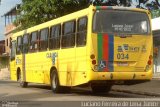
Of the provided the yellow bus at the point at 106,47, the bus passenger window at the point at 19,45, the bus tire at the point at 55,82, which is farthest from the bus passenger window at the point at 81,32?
the bus passenger window at the point at 19,45

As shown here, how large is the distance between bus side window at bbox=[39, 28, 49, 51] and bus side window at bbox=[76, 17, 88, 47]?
12.4 feet

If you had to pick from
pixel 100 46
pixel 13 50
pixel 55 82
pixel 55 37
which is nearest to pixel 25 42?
pixel 13 50

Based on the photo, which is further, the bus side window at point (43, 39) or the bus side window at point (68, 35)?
the bus side window at point (43, 39)

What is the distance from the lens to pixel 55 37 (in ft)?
71.8

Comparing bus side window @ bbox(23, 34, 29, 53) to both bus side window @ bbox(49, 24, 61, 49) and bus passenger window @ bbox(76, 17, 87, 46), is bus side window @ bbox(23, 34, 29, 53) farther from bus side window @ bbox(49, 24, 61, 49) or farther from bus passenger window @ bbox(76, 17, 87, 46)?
bus passenger window @ bbox(76, 17, 87, 46)

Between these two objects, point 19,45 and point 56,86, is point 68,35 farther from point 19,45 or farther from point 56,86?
point 19,45

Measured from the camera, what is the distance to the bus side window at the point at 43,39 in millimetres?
23125

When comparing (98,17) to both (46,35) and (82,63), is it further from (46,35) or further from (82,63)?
(46,35)

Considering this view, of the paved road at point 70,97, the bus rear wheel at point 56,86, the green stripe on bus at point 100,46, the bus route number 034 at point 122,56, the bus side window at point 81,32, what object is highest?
the bus side window at point 81,32

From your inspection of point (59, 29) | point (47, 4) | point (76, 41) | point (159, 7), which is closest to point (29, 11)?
point (47, 4)

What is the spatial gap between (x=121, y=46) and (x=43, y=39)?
5642 mm

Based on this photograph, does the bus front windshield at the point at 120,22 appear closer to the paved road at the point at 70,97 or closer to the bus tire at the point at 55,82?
the paved road at the point at 70,97

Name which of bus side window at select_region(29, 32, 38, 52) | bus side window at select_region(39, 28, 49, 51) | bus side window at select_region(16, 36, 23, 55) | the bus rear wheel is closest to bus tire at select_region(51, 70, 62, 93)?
the bus rear wheel

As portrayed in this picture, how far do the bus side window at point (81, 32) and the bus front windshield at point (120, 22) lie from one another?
20.5 inches
